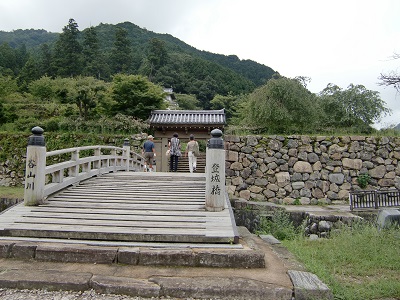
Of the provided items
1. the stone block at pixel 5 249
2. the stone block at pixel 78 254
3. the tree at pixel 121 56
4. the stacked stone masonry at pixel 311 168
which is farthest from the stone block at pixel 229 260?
the tree at pixel 121 56

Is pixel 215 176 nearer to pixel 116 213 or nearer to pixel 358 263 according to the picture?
pixel 116 213

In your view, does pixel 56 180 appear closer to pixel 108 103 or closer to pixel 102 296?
pixel 102 296

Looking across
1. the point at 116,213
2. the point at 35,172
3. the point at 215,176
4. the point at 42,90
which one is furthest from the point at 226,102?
the point at 116,213

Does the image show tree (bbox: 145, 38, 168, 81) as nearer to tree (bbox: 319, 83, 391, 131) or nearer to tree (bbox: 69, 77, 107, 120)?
tree (bbox: 69, 77, 107, 120)

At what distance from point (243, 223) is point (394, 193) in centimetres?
459

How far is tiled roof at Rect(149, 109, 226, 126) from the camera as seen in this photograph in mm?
18406

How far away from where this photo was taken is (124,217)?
199 inches

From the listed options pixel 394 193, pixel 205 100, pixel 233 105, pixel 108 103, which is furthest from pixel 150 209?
pixel 205 100

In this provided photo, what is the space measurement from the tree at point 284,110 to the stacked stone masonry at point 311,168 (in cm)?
223

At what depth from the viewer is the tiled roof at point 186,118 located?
1841cm

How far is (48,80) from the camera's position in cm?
2770

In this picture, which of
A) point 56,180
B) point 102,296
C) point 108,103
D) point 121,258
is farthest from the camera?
point 108,103

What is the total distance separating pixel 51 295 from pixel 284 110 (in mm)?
13119

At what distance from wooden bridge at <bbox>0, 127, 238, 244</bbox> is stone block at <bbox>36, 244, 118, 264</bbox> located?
455 mm
